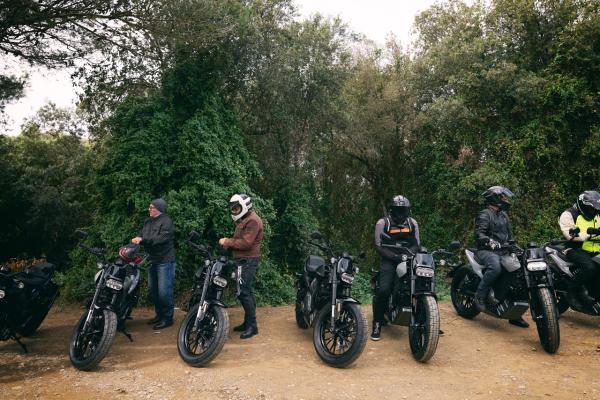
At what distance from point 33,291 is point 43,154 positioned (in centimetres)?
1998

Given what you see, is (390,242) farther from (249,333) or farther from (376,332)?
(249,333)

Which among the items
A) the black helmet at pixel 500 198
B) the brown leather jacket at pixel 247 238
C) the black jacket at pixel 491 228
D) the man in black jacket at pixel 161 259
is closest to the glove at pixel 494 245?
the black jacket at pixel 491 228

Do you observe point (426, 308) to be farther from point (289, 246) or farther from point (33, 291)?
point (289, 246)

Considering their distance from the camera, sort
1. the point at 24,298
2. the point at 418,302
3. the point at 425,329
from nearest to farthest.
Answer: the point at 425,329 → the point at 418,302 → the point at 24,298

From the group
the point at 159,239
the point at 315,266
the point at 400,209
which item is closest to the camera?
the point at 400,209

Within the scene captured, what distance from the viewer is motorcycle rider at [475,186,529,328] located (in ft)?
19.2

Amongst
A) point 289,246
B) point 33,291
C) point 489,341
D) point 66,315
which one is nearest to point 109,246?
point 66,315

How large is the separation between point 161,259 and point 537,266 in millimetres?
4806

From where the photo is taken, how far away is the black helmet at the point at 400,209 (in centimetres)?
561

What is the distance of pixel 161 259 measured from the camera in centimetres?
616

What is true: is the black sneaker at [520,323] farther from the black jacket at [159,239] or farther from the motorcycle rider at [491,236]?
the black jacket at [159,239]

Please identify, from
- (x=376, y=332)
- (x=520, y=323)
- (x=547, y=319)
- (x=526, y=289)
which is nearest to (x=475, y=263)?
(x=526, y=289)

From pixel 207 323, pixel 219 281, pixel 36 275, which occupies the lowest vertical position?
pixel 207 323

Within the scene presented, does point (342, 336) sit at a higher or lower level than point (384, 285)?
lower
